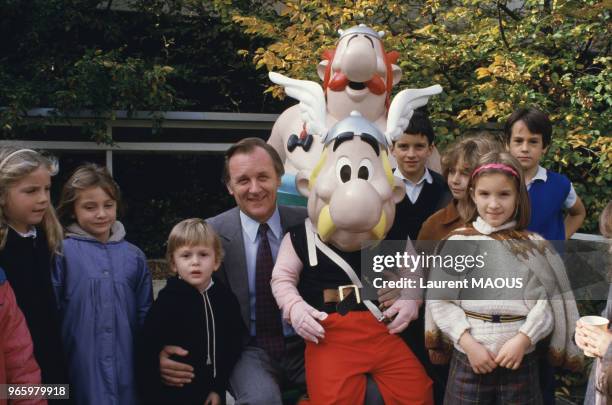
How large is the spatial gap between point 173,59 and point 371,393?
7335 millimetres

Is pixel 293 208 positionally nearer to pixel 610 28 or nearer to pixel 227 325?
pixel 227 325

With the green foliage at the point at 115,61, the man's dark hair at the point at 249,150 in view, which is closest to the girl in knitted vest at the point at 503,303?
the man's dark hair at the point at 249,150

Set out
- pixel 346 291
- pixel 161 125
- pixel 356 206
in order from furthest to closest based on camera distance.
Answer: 1. pixel 161 125
2. pixel 346 291
3. pixel 356 206

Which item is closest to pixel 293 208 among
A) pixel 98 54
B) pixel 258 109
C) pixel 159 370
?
pixel 159 370

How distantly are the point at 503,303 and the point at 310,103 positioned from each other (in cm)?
124

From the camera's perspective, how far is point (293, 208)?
332 centimetres

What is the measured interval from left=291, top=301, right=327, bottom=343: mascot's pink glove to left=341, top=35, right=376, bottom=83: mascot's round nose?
122 centimetres

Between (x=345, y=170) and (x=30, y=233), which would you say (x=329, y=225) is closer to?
(x=345, y=170)

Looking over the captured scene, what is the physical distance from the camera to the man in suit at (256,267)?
298 centimetres

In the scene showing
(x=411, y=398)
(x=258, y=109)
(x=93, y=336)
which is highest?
(x=258, y=109)

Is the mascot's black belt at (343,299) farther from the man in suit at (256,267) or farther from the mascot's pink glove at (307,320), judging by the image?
the man in suit at (256,267)

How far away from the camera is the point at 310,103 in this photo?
3061mm

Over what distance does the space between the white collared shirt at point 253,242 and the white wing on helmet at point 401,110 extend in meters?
0.70

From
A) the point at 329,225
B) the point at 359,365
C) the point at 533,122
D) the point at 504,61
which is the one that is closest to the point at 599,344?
the point at 359,365
